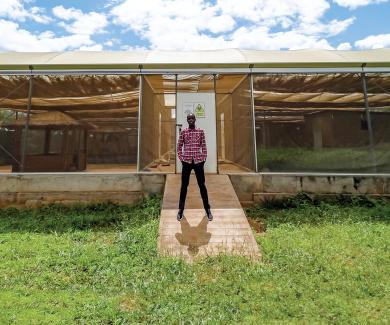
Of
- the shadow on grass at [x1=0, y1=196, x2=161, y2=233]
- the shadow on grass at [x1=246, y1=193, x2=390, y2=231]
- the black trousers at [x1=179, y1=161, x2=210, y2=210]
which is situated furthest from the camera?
the shadow on grass at [x1=246, y1=193, x2=390, y2=231]

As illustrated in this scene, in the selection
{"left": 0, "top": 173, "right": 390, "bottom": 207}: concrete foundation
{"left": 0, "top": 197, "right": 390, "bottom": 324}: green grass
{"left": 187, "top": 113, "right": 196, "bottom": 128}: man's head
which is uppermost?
{"left": 187, "top": 113, "right": 196, "bottom": 128}: man's head

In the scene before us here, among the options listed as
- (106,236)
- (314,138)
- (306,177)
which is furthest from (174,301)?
(314,138)

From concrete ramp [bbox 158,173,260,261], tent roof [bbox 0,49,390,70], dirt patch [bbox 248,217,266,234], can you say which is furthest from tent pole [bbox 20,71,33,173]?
dirt patch [bbox 248,217,266,234]

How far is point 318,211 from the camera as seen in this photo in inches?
316

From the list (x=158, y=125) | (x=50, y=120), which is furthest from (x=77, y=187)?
(x=158, y=125)

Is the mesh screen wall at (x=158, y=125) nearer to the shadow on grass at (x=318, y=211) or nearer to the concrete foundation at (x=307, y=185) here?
the concrete foundation at (x=307, y=185)

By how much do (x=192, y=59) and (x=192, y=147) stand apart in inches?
172

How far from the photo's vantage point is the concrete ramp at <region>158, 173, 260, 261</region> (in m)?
5.80

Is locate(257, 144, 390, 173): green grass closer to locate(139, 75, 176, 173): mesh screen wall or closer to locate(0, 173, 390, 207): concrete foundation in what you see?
locate(0, 173, 390, 207): concrete foundation

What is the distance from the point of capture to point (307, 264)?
5184mm

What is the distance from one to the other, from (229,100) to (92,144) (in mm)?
5151

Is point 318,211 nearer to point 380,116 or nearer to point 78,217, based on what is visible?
point 380,116

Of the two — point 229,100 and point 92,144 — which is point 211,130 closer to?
point 229,100

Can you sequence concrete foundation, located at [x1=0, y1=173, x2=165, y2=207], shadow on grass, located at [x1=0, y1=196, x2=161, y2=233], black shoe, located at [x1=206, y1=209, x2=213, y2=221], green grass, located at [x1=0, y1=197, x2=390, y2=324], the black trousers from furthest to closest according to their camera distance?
concrete foundation, located at [x1=0, y1=173, x2=165, y2=207] → shadow on grass, located at [x1=0, y1=196, x2=161, y2=233] → black shoe, located at [x1=206, y1=209, x2=213, y2=221] → the black trousers → green grass, located at [x1=0, y1=197, x2=390, y2=324]
